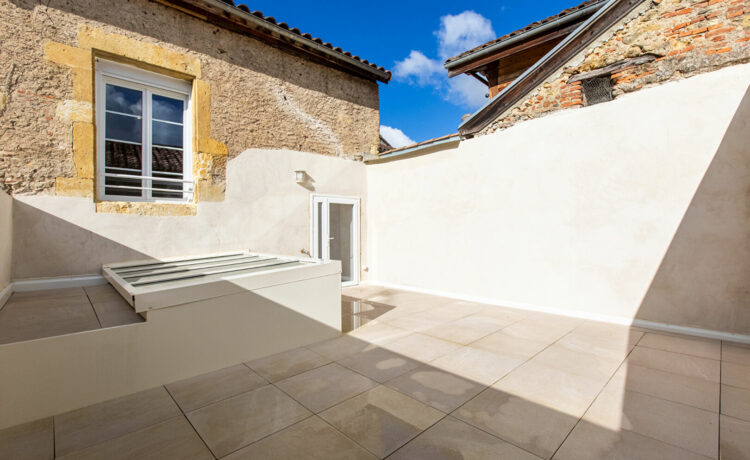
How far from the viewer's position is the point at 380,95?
807 cm

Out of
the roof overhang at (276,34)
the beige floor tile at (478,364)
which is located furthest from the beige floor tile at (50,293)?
the roof overhang at (276,34)

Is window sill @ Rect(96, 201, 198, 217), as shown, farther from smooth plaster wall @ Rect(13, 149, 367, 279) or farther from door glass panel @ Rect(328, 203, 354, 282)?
door glass panel @ Rect(328, 203, 354, 282)

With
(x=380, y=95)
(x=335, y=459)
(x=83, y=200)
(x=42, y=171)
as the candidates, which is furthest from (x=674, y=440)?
(x=380, y=95)

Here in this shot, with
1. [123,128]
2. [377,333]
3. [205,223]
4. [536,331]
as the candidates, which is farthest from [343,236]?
[536,331]

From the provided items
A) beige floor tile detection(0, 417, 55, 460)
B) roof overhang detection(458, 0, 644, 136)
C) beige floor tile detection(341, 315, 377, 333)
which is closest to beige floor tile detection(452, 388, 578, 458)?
beige floor tile detection(341, 315, 377, 333)

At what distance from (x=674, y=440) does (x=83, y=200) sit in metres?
6.39

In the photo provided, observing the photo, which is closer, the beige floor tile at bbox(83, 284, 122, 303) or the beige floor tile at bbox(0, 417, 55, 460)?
the beige floor tile at bbox(0, 417, 55, 460)

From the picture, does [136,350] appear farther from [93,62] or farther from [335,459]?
[93,62]

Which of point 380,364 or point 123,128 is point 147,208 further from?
point 380,364

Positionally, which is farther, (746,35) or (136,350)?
(746,35)

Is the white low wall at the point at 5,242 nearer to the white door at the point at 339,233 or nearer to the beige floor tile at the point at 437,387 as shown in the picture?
the beige floor tile at the point at 437,387

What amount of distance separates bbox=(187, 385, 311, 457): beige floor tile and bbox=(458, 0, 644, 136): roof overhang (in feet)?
17.0

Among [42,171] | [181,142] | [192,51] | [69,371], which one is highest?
[192,51]

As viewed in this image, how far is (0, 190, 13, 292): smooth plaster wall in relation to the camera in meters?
3.41
